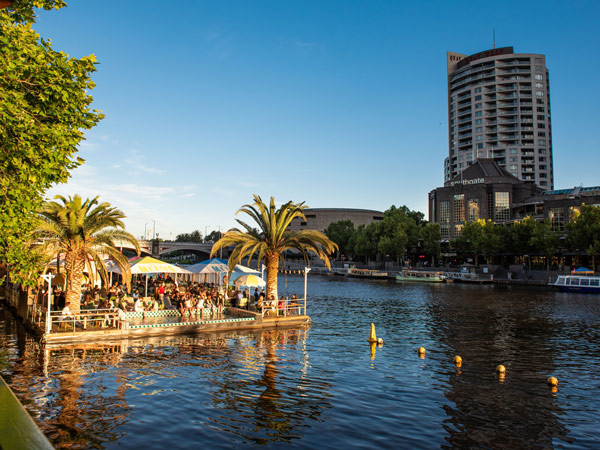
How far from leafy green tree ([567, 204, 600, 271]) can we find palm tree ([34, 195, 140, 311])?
72.8 meters

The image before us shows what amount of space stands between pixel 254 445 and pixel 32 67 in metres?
11.5

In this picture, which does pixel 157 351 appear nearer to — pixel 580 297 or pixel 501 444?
pixel 501 444

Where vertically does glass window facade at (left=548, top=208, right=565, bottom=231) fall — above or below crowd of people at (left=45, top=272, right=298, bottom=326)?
above

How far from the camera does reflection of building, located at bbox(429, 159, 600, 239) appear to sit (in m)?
105

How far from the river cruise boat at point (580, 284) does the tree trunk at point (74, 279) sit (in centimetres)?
6402

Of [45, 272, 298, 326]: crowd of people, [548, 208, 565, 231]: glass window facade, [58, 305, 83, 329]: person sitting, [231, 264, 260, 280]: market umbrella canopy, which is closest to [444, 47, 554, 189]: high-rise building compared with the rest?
[548, 208, 565, 231]: glass window facade

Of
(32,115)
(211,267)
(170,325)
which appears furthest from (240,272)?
(32,115)

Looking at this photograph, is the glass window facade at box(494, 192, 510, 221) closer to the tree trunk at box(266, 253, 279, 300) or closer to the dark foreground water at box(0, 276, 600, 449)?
the dark foreground water at box(0, 276, 600, 449)

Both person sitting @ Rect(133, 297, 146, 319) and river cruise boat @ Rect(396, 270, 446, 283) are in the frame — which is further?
river cruise boat @ Rect(396, 270, 446, 283)

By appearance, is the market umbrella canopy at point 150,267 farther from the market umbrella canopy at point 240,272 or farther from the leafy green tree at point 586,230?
the leafy green tree at point 586,230

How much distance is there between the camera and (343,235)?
150 metres

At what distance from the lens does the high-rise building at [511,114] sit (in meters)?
139

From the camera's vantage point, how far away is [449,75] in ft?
517

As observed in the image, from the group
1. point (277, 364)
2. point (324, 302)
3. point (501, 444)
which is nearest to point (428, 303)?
point (324, 302)
